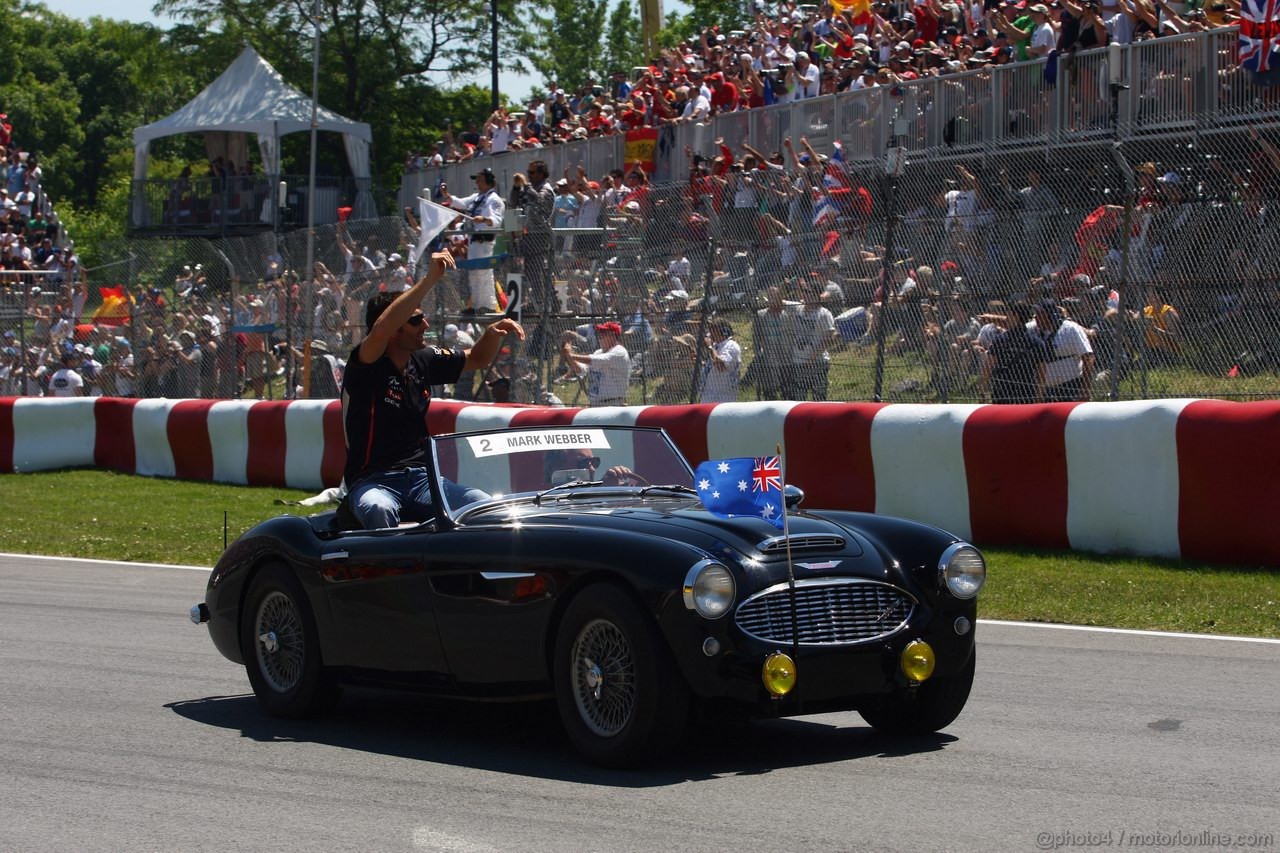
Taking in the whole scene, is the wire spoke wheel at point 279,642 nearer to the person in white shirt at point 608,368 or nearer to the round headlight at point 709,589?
the round headlight at point 709,589

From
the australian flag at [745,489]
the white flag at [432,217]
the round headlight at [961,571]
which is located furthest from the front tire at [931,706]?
the white flag at [432,217]

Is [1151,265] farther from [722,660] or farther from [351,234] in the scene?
[351,234]

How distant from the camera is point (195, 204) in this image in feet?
120

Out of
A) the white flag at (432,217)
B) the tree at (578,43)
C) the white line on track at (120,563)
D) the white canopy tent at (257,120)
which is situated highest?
the tree at (578,43)

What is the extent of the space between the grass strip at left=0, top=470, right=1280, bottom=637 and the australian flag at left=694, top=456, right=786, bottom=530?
151 inches

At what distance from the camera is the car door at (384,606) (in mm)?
6293

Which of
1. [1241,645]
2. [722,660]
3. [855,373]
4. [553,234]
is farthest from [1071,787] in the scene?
[553,234]

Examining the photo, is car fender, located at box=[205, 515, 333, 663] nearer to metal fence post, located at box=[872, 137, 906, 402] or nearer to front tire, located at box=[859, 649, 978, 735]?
front tire, located at box=[859, 649, 978, 735]

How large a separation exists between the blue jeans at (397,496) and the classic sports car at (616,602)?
7 cm

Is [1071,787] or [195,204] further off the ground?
[195,204]

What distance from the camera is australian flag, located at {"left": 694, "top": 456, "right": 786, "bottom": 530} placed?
6.04 meters

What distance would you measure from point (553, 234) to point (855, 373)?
145 inches

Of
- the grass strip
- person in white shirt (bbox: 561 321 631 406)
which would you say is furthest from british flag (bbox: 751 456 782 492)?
person in white shirt (bbox: 561 321 631 406)

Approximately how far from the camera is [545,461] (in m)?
6.78
